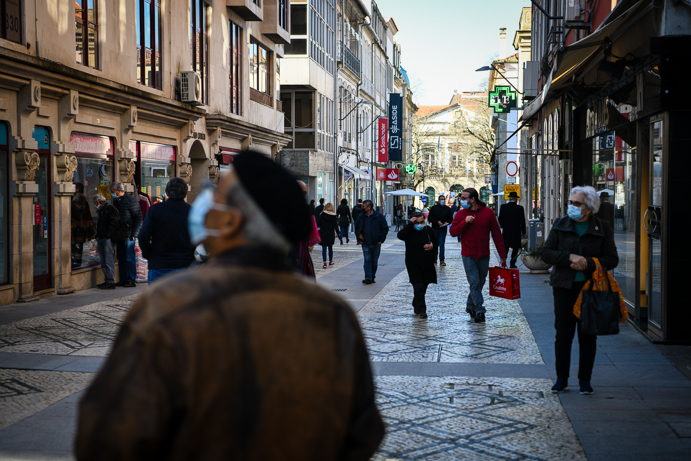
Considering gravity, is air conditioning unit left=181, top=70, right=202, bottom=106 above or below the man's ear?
above

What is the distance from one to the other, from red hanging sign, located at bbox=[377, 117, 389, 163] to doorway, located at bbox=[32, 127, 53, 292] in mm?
41949

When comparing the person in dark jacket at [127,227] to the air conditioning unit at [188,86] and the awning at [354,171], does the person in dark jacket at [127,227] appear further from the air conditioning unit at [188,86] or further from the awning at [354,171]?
the awning at [354,171]

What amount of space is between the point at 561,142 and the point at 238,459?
16.8 metres

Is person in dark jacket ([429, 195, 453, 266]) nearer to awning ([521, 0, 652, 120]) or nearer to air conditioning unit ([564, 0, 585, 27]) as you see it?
air conditioning unit ([564, 0, 585, 27])

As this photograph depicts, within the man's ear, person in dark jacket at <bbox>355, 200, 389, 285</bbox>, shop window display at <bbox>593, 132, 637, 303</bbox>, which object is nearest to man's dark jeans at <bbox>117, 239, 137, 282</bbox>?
person in dark jacket at <bbox>355, 200, 389, 285</bbox>

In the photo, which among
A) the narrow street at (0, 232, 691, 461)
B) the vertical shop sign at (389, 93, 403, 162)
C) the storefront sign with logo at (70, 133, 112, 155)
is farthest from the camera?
the vertical shop sign at (389, 93, 403, 162)

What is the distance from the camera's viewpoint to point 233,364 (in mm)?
1796

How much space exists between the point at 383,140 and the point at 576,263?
165ft

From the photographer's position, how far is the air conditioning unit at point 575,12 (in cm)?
1523

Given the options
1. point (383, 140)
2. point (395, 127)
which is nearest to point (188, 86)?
point (383, 140)

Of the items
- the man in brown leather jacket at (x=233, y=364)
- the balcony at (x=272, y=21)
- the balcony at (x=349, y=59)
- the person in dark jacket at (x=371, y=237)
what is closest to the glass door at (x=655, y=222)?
the person in dark jacket at (x=371, y=237)

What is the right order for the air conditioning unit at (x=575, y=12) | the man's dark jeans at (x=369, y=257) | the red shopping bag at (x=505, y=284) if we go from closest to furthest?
the red shopping bag at (x=505, y=284)
the air conditioning unit at (x=575, y=12)
the man's dark jeans at (x=369, y=257)

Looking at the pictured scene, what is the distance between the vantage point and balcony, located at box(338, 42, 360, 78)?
44.5m

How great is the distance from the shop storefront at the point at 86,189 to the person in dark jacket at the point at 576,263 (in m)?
10.5
